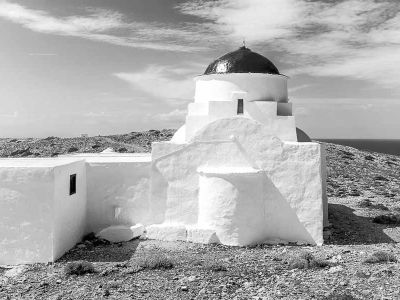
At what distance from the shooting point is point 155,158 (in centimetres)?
1505

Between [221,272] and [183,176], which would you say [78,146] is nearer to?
[183,176]

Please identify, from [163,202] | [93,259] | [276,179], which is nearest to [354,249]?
[276,179]

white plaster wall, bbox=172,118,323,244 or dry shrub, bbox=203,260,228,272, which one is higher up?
white plaster wall, bbox=172,118,323,244

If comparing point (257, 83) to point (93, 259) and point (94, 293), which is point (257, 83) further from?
point (94, 293)

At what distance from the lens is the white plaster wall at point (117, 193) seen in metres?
15.2

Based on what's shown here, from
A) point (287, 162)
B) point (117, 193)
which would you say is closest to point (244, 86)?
point (287, 162)

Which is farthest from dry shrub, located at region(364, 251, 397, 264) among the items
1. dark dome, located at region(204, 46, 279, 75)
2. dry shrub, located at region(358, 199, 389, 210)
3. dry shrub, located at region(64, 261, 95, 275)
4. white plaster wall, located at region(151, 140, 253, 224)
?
dry shrub, located at region(358, 199, 389, 210)

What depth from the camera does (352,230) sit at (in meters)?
16.4

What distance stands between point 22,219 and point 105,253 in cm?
273

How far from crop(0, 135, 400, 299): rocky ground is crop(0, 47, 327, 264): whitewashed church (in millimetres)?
679

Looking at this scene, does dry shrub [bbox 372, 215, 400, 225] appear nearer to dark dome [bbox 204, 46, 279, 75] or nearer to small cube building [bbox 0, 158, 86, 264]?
dark dome [bbox 204, 46, 279, 75]

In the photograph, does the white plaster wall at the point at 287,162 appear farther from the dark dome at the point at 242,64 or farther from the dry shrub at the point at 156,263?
the dry shrub at the point at 156,263

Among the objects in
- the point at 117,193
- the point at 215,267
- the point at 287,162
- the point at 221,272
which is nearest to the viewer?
the point at 221,272

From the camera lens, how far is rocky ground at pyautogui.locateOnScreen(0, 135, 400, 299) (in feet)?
32.5
